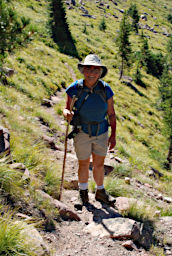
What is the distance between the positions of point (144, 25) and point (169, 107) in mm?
80415

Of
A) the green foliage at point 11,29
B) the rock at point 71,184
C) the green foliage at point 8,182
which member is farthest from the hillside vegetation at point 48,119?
the rock at point 71,184

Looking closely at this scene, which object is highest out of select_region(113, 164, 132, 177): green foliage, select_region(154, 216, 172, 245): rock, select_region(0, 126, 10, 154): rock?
select_region(0, 126, 10, 154): rock

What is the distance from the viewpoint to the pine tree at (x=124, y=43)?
1488 inches

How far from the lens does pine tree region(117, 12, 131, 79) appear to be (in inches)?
1488

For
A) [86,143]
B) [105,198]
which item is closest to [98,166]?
[86,143]

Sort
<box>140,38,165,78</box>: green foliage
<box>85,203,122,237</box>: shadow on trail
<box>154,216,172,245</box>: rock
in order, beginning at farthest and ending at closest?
<box>140,38,165,78</box>: green foliage < <box>85,203,122,237</box>: shadow on trail < <box>154,216,172,245</box>: rock

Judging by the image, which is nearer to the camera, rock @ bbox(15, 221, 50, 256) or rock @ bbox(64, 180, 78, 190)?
rock @ bbox(15, 221, 50, 256)

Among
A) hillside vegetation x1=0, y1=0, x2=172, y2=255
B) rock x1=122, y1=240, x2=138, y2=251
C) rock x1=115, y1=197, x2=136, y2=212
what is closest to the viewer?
rock x1=122, y1=240, x2=138, y2=251

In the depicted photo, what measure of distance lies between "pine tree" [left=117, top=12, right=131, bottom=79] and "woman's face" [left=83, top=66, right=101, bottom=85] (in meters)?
34.8

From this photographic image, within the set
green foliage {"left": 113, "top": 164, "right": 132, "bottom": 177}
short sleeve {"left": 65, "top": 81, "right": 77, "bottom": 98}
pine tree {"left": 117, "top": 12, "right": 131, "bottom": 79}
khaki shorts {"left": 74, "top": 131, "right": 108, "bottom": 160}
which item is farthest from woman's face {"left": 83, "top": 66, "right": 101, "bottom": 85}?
pine tree {"left": 117, "top": 12, "right": 131, "bottom": 79}

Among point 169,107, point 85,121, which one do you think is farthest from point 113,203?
point 169,107

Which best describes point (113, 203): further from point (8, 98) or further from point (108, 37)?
point (108, 37)

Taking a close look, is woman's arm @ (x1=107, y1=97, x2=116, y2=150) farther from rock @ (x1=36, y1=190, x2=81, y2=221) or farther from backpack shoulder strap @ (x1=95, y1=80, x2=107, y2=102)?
rock @ (x1=36, y1=190, x2=81, y2=221)

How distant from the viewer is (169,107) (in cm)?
2052
